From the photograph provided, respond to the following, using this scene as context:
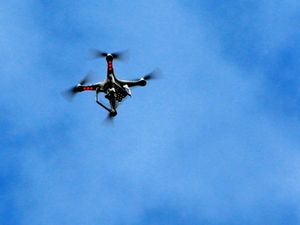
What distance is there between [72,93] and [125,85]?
34.6 ft

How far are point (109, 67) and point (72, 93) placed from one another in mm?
11490

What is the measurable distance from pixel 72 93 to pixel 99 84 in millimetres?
6903

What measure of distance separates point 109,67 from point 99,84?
16.4ft

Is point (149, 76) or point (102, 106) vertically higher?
point (149, 76)

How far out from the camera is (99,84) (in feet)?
476

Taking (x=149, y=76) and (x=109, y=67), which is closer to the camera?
(x=109, y=67)

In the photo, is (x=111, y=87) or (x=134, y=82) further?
(x=134, y=82)

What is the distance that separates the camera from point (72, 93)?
489ft

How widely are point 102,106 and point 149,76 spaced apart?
12372 millimetres

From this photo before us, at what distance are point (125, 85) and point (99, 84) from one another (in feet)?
16.5

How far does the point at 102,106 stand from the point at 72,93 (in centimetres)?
806

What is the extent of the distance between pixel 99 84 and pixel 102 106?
4197 mm

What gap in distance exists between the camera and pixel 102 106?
474 feet

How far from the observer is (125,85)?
481 ft
